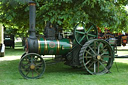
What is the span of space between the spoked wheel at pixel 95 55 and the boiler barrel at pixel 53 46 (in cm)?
60

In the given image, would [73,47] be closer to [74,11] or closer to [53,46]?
[53,46]

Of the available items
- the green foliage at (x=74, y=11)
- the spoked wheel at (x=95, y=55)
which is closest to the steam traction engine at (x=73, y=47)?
the spoked wheel at (x=95, y=55)

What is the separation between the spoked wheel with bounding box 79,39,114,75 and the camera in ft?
23.8

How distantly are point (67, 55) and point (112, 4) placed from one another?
2.58 m

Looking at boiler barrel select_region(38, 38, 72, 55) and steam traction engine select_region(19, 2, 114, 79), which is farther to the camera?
boiler barrel select_region(38, 38, 72, 55)

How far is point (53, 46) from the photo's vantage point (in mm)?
7352

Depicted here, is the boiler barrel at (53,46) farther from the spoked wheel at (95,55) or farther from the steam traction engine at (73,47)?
the spoked wheel at (95,55)

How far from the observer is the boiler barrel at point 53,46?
7250 mm

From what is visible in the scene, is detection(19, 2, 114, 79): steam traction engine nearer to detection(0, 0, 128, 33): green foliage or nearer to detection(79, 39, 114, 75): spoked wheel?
detection(79, 39, 114, 75): spoked wheel

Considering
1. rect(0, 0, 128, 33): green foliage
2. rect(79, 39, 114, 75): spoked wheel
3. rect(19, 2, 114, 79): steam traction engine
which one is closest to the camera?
rect(19, 2, 114, 79): steam traction engine

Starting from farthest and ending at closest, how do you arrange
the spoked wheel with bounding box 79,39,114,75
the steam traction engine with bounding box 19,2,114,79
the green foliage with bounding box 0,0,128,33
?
1. the green foliage with bounding box 0,0,128,33
2. the spoked wheel with bounding box 79,39,114,75
3. the steam traction engine with bounding box 19,2,114,79

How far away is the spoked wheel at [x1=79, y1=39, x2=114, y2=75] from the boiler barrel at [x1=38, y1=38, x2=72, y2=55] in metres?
0.60

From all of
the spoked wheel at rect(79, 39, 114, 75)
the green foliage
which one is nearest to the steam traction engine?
the spoked wheel at rect(79, 39, 114, 75)

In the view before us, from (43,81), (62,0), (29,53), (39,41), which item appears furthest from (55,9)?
(43,81)
